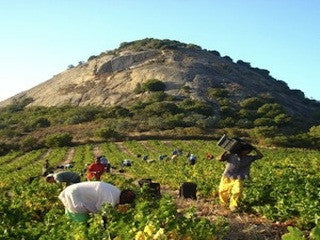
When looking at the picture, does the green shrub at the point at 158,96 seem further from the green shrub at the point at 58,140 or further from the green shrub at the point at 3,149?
the green shrub at the point at 3,149

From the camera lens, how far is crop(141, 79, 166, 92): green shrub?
81125mm

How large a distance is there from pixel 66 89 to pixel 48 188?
81.7 m

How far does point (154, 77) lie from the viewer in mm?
88562

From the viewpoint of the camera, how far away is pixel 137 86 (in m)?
84.9

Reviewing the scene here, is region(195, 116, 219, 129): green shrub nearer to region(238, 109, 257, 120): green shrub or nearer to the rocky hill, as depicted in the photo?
region(238, 109, 257, 120): green shrub

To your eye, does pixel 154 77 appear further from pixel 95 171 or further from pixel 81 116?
pixel 95 171

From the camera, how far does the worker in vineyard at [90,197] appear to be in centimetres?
934

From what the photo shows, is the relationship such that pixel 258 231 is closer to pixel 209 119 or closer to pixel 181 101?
pixel 209 119

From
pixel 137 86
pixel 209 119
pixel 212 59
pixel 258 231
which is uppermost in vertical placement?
pixel 212 59

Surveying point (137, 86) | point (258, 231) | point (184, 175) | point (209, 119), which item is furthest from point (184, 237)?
point (137, 86)

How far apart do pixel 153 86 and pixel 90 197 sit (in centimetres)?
7203

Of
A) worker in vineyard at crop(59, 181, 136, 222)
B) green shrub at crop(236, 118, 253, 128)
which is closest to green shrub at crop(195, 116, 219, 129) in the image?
green shrub at crop(236, 118, 253, 128)

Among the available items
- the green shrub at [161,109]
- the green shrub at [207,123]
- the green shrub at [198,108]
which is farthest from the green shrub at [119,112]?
the green shrub at [207,123]

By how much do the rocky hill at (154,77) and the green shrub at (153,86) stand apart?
109cm
